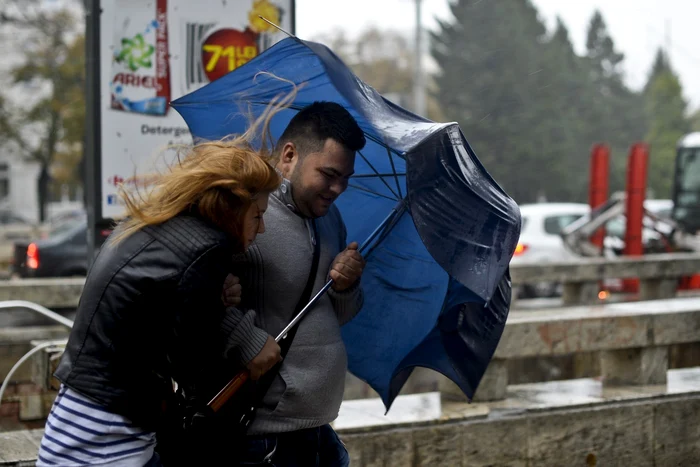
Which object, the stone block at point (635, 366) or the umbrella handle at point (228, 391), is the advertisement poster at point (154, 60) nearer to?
the umbrella handle at point (228, 391)

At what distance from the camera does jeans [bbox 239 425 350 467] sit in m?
2.71

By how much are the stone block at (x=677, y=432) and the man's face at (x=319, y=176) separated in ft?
12.3

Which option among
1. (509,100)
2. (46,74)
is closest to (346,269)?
(46,74)

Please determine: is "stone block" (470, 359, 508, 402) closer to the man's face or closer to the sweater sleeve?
the man's face

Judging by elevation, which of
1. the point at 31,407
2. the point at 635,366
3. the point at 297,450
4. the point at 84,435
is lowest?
the point at 31,407

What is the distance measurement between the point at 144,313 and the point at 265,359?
1.39 feet

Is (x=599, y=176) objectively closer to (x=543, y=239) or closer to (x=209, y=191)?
(x=543, y=239)

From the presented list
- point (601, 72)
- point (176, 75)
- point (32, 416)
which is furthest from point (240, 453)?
point (601, 72)

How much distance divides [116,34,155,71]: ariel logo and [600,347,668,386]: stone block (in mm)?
3562

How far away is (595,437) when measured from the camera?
18.3 feet

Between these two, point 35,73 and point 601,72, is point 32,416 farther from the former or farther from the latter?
point 601,72

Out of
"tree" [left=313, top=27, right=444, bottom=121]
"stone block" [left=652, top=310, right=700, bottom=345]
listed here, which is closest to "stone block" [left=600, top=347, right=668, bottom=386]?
"stone block" [left=652, top=310, right=700, bottom=345]

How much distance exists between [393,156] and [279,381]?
101 cm

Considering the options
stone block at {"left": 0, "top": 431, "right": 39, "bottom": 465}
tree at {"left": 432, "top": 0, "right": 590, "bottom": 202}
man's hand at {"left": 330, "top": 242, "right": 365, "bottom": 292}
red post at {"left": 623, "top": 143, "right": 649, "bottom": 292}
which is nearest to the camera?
man's hand at {"left": 330, "top": 242, "right": 365, "bottom": 292}
